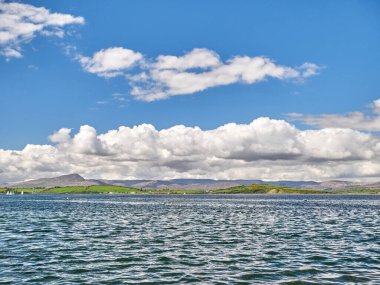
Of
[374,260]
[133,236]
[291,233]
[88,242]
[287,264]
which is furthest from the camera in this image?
[291,233]

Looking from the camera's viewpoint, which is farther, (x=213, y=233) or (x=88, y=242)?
(x=213, y=233)

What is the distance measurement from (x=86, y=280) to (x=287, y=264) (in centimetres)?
1796

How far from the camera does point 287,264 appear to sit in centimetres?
3725

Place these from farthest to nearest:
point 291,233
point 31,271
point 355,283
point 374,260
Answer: point 291,233 → point 374,260 → point 31,271 → point 355,283

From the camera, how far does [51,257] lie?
136 feet

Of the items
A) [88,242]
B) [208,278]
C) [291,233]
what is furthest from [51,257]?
[291,233]

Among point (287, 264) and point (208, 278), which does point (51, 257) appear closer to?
point (208, 278)

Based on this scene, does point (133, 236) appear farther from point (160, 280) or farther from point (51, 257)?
point (160, 280)

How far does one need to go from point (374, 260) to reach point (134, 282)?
951 inches

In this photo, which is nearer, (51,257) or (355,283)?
(355,283)

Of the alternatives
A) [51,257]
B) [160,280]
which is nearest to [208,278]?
[160,280]

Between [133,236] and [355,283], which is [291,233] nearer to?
[133,236]

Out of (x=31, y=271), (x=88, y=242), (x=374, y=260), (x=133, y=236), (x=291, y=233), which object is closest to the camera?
(x=31, y=271)

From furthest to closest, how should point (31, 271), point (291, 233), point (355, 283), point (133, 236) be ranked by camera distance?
point (291, 233)
point (133, 236)
point (31, 271)
point (355, 283)
